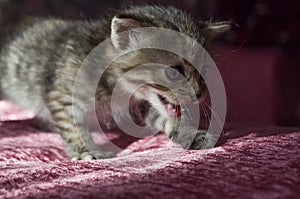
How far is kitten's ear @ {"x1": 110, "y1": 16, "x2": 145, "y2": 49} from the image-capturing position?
1273 millimetres

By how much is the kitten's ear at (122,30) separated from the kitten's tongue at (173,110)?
0.67ft

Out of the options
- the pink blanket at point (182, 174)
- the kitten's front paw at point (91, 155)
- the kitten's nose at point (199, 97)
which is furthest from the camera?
the kitten's front paw at point (91, 155)

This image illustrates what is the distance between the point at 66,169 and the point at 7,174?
110 millimetres

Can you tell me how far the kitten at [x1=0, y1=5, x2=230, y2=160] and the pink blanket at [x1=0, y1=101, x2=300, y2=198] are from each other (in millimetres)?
143

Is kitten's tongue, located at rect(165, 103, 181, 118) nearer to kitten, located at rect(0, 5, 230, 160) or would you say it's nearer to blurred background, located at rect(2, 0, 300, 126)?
kitten, located at rect(0, 5, 230, 160)

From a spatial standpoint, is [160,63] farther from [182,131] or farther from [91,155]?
[91,155]

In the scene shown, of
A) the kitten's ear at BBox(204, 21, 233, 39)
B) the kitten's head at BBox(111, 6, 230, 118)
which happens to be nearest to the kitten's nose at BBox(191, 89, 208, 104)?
the kitten's head at BBox(111, 6, 230, 118)

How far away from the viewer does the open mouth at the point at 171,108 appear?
1262 millimetres

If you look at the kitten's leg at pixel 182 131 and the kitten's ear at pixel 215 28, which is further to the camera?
the kitten's ear at pixel 215 28

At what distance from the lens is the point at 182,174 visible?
0.87m

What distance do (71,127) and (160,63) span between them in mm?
358

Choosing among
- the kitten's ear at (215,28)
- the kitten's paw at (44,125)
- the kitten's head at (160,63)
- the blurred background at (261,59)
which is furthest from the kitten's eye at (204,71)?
the kitten's paw at (44,125)

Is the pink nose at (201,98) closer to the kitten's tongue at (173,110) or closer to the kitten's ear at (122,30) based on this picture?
the kitten's tongue at (173,110)

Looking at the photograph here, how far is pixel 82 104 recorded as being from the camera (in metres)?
1.45
